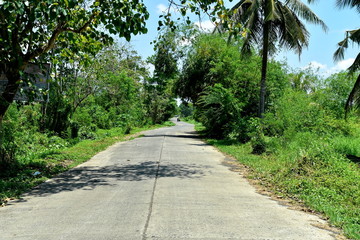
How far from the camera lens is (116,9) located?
889cm

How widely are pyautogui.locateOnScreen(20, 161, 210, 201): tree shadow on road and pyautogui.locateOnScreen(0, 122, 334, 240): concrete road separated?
25 millimetres

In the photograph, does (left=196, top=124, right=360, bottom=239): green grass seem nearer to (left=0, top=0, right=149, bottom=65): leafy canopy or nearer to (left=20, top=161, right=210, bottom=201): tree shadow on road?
(left=20, top=161, right=210, bottom=201): tree shadow on road

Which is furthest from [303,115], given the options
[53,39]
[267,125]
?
[53,39]

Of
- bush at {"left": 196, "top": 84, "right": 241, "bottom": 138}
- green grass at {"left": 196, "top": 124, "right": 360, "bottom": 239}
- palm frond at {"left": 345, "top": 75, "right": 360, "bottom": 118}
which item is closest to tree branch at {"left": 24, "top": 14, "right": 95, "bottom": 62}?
green grass at {"left": 196, "top": 124, "right": 360, "bottom": 239}

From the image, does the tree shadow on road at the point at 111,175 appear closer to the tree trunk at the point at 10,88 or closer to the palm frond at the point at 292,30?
the tree trunk at the point at 10,88

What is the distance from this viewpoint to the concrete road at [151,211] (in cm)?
481

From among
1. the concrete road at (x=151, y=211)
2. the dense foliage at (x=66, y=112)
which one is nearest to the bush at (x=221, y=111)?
the dense foliage at (x=66, y=112)

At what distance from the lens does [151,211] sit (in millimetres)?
5855

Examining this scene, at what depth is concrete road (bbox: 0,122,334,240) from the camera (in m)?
4.81

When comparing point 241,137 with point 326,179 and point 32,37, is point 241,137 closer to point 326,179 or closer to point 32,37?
point 326,179

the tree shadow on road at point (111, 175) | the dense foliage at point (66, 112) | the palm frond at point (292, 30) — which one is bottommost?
the tree shadow on road at point (111, 175)

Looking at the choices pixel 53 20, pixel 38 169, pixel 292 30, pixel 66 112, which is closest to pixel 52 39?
pixel 53 20

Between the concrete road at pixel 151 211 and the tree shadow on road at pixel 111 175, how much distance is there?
0.08ft

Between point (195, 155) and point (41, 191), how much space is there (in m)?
7.69
